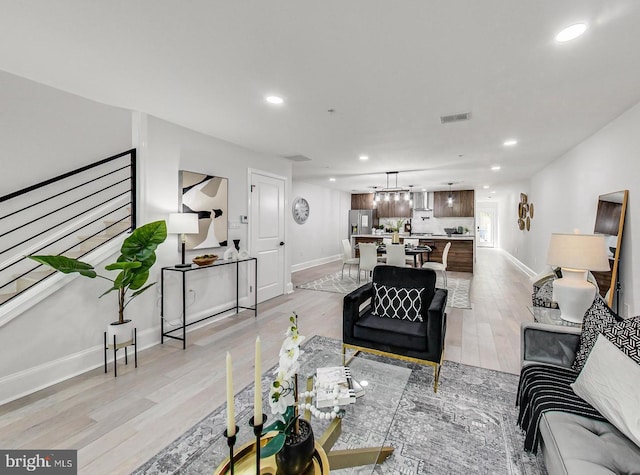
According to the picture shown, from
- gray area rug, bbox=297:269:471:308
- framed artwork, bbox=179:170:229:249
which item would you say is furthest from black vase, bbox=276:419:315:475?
gray area rug, bbox=297:269:471:308

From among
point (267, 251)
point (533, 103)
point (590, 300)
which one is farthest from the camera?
point (267, 251)

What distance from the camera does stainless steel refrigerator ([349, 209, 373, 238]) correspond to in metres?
10.9

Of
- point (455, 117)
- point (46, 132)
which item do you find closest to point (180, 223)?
point (46, 132)

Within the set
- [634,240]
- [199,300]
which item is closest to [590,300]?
[634,240]

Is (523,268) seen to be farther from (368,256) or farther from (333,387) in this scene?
(333,387)

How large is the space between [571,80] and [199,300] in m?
4.44

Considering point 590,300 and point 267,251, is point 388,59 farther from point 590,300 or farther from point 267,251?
point 267,251

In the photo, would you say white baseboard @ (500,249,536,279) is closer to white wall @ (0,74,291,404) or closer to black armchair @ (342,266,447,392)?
black armchair @ (342,266,447,392)

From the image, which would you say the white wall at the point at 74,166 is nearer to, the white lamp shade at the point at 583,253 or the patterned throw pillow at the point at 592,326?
the patterned throw pillow at the point at 592,326

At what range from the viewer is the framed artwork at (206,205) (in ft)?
12.0

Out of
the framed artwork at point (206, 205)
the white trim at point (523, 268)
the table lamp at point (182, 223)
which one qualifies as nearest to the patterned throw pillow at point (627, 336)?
the table lamp at point (182, 223)

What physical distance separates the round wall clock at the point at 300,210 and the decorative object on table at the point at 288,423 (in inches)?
276

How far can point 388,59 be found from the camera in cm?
211

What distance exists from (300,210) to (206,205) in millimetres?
4555
